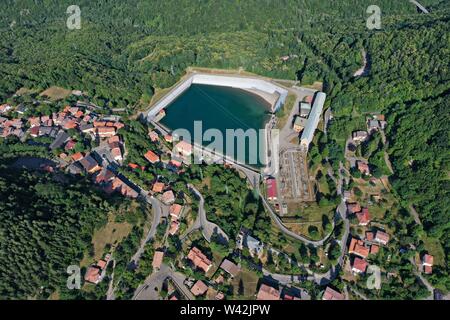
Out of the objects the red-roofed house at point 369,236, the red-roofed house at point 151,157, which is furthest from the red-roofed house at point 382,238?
the red-roofed house at point 151,157

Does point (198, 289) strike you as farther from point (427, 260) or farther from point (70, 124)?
point (70, 124)

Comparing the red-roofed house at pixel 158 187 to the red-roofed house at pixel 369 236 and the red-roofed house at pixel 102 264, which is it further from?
the red-roofed house at pixel 369 236

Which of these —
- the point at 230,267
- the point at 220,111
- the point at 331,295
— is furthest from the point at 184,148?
the point at 331,295

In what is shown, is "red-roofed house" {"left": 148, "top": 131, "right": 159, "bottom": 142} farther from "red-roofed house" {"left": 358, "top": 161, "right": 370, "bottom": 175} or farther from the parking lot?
"red-roofed house" {"left": 358, "top": 161, "right": 370, "bottom": 175}

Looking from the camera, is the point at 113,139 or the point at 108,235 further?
the point at 113,139

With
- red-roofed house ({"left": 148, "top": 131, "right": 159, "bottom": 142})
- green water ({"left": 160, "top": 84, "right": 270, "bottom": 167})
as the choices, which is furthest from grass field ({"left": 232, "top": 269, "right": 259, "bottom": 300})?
red-roofed house ({"left": 148, "top": 131, "right": 159, "bottom": 142})

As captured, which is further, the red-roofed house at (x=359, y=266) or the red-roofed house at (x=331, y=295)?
the red-roofed house at (x=359, y=266)
